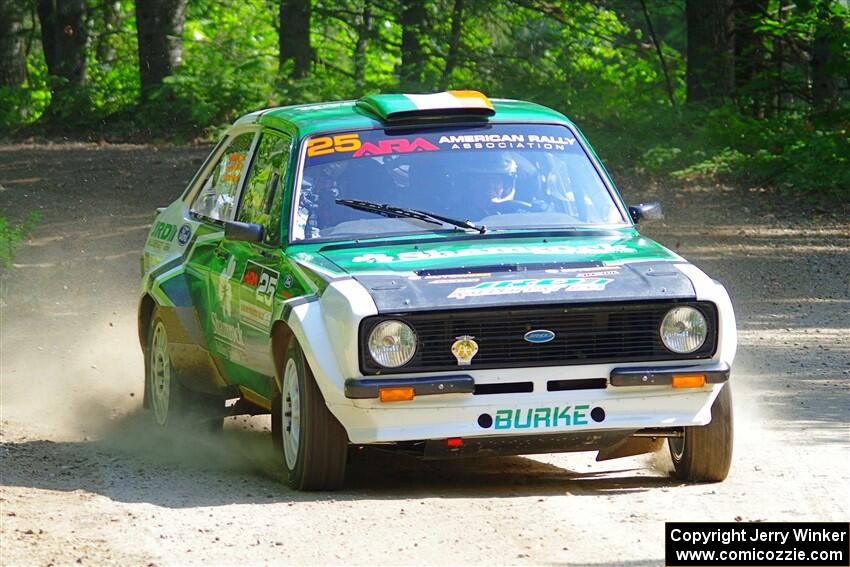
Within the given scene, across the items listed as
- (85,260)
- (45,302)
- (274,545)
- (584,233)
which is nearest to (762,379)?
(584,233)

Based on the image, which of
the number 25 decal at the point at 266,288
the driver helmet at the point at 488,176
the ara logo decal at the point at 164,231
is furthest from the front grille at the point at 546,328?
the ara logo decal at the point at 164,231

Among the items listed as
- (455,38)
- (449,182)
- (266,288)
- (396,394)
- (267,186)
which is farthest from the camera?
(455,38)

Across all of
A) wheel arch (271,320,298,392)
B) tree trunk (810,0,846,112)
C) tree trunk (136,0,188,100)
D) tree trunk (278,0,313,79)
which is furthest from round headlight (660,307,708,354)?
tree trunk (278,0,313,79)

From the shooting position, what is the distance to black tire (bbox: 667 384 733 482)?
678 centimetres

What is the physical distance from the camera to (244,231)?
7.36 metres

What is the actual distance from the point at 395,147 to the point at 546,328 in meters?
1.66

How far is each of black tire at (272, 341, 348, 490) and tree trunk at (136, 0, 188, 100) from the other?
53.1 ft

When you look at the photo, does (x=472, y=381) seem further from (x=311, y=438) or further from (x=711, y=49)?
(x=711, y=49)

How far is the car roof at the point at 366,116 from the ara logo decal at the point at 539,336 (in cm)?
182

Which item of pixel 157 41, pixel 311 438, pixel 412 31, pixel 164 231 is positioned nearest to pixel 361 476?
pixel 311 438

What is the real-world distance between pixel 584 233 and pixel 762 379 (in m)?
2.97

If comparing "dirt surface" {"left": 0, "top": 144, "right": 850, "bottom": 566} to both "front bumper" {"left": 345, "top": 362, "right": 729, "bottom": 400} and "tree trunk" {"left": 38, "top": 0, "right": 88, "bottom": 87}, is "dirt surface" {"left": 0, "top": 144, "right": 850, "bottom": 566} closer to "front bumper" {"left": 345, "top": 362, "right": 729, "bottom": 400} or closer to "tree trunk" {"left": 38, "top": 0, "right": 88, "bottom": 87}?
"front bumper" {"left": 345, "top": 362, "right": 729, "bottom": 400}

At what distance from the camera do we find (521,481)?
717 centimetres

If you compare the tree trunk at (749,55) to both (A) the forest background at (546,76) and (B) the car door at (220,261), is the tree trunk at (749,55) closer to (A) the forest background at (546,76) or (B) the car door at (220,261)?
(A) the forest background at (546,76)
